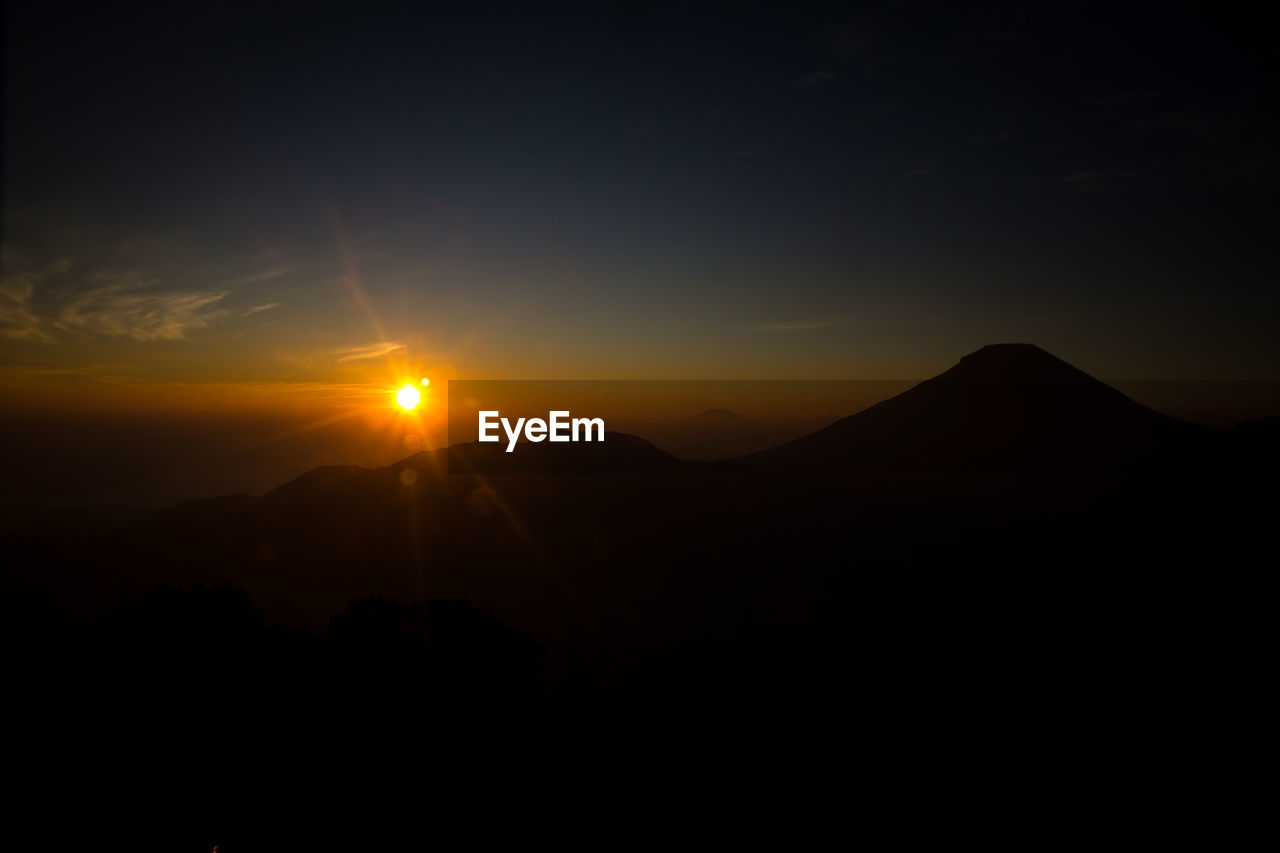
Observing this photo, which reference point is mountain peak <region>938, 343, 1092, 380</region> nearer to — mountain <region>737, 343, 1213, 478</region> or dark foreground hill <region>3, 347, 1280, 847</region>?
mountain <region>737, 343, 1213, 478</region>

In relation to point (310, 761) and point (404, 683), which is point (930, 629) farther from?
point (310, 761)

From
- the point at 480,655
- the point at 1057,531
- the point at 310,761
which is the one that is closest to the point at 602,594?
the point at 480,655

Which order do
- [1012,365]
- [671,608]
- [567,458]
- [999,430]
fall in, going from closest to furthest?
[671,608] → [567,458] → [999,430] → [1012,365]

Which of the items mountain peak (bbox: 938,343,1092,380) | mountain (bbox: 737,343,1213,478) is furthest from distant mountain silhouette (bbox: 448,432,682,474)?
mountain peak (bbox: 938,343,1092,380)

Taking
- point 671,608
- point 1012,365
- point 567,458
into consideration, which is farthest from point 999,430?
point 671,608

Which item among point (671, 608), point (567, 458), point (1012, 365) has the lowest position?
point (671, 608)

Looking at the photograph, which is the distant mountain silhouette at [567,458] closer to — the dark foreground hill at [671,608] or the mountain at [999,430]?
the dark foreground hill at [671,608]

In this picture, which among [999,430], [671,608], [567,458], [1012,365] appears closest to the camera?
[671,608]

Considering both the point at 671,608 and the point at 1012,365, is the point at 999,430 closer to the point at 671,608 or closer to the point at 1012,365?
the point at 1012,365
